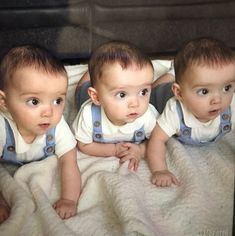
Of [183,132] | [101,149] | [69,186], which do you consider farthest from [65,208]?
[183,132]

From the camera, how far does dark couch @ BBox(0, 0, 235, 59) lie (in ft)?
2.38

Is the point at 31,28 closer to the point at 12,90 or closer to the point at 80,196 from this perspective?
the point at 12,90

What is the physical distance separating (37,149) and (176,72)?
0.26m

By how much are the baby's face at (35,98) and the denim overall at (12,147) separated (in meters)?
0.02

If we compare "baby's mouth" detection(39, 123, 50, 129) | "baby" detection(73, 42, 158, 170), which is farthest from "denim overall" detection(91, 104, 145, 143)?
"baby's mouth" detection(39, 123, 50, 129)

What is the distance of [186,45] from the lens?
0.78m

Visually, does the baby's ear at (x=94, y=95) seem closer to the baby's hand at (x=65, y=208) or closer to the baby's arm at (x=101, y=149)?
the baby's arm at (x=101, y=149)

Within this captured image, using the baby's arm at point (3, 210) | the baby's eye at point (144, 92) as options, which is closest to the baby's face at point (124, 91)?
the baby's eye at point (144, 92)

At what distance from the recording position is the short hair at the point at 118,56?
744 mm

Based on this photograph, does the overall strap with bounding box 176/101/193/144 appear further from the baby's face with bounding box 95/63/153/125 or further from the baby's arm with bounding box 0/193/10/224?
the baby's arm with bounding box 0/193/10/224

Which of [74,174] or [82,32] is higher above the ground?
[82,32]

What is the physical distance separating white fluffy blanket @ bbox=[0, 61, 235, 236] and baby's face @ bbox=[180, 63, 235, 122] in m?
0.07

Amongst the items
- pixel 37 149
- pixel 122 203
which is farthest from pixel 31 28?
pixel 122 203

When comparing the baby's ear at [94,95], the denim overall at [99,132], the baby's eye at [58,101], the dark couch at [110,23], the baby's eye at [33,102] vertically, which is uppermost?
the dark couch at [110,23]
